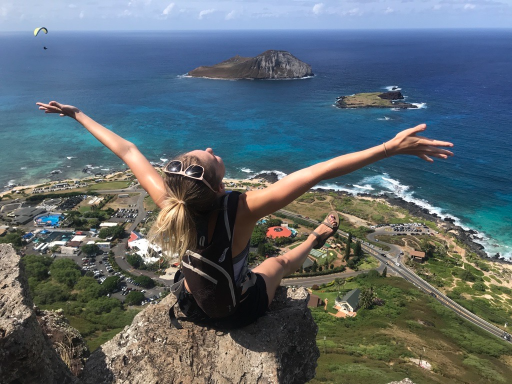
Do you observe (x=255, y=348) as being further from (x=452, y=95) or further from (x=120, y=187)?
(x=452, y=95)

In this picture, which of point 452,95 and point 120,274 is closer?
point 120,274

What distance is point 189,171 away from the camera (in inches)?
133

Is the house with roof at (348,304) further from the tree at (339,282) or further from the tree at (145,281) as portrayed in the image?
the tree at (145,281)

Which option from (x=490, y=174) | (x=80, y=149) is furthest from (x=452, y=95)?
(x=80, y=149)

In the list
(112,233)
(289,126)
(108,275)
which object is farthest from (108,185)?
(289,126)

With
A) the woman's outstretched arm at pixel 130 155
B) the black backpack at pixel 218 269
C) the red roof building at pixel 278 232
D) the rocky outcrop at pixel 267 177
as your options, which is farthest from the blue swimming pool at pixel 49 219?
the black backpack at pixel 218 269

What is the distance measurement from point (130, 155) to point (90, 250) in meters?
42.6

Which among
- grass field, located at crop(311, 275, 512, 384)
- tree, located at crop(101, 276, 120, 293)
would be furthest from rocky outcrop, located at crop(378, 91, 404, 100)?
tree, located at crop(101, 276, 120, 293)

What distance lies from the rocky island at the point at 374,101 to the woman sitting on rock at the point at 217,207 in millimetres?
104802

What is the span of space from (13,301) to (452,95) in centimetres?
12976

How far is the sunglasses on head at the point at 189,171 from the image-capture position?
3348 mm

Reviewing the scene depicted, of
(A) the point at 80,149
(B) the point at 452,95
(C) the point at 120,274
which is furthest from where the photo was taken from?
(B) the point at 452,95

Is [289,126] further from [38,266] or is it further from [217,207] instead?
[217,207]

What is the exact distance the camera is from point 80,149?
78875 mm
